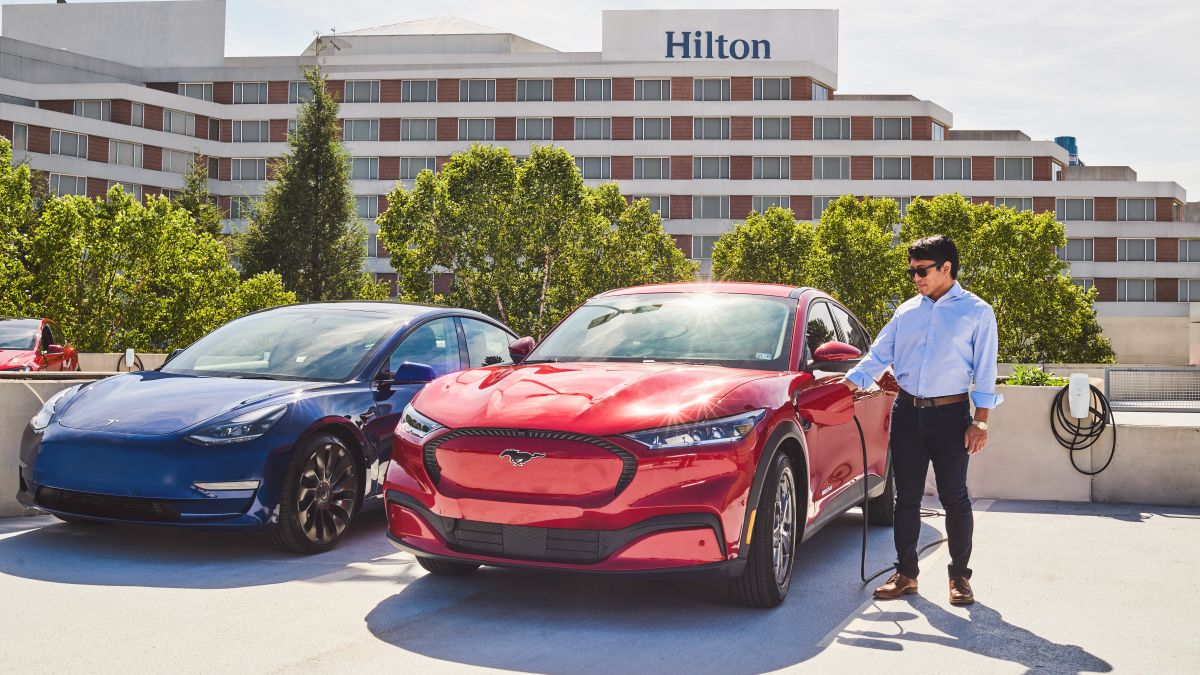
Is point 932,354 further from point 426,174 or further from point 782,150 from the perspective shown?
point 782,150

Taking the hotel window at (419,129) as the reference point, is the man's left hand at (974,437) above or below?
below

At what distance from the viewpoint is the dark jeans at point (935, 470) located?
5672 millimetres

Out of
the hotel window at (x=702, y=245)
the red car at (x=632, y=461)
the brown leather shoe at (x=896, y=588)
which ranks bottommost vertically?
the brown leather shoe at (x=896, y=588)

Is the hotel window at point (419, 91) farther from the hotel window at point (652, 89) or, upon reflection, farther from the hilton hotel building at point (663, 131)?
the hotel window at point (652, 89)

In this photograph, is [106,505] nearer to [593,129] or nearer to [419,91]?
[593,129]

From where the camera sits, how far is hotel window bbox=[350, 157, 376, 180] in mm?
70000

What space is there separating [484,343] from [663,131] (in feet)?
197

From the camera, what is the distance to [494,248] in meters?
46.4

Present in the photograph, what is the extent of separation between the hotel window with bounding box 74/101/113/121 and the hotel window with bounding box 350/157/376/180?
14.0 m

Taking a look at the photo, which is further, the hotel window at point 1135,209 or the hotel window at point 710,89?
the hotel window at point 1135,209

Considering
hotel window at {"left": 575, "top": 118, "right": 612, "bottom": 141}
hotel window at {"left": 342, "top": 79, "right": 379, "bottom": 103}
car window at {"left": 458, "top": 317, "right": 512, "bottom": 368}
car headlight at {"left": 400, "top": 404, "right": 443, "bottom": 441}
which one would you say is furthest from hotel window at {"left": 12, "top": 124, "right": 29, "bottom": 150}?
car headlight at {"left": 400, "top": 404, "right": 443, "bottom": 441}

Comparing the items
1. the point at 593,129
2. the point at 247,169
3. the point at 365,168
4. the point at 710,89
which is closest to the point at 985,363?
the point at 593,129

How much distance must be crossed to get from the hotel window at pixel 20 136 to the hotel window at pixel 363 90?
18105 mm

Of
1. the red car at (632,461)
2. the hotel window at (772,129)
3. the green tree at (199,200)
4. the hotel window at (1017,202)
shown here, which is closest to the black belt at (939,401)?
the red car at (632,461)
